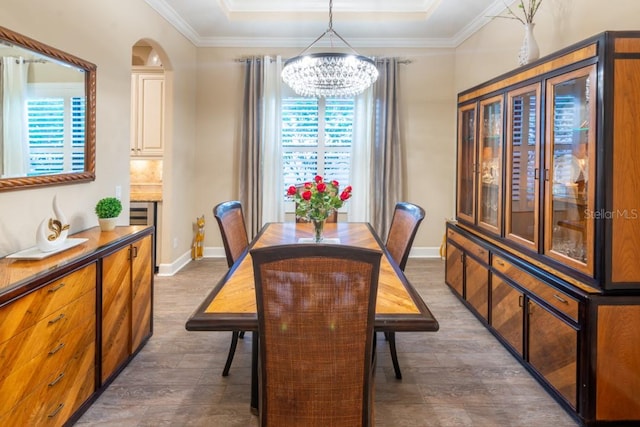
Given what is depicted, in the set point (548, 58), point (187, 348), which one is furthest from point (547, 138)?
point (187, 348)

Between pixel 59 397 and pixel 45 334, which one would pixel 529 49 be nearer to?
pixel 45 334

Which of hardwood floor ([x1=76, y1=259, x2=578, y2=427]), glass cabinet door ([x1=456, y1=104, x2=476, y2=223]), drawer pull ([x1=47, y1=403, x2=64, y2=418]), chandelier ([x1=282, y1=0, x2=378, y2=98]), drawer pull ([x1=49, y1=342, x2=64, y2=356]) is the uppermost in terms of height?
chandelier ([x1=282, y1=0, x2=378, y2=98])

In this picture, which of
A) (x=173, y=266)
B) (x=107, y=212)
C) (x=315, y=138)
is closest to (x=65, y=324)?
(x=107, y=212)

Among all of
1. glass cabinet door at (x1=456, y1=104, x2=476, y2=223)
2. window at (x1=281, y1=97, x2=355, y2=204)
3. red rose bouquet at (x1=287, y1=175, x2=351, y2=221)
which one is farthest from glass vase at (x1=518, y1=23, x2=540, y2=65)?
window at (x1=281, y1=97, x2=355, y2=204)

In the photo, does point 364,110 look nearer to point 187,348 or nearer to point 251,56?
point 251,56

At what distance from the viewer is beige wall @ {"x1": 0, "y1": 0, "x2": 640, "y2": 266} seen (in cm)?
247

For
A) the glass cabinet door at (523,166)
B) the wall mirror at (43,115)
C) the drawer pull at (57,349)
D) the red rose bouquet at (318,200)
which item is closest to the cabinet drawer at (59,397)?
the drawer pull at (57,349)

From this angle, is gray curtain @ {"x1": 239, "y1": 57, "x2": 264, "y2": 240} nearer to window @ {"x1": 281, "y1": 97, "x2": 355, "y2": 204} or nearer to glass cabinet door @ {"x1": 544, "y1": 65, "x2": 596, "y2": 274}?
window @ {"x1": 281, "y1": 97, "x2": 355, "y2": 204}

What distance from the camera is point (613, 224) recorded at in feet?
6.35

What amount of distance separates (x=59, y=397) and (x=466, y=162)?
3634 millimetres

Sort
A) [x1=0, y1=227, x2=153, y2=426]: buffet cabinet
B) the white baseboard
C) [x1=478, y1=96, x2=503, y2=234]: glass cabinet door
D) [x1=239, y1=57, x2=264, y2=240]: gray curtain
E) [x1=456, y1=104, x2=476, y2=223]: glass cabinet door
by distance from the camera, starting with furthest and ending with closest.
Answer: [x1=239, y1=57, x2=264, y2=240]: gray curtain
the white baseboard
[x1=456, y1=104, x2=476, y2=223]: glass cabinet door
[x1=478, y1=96, x2=503, y2=234]: glass cabinet door
[x1=0, y1=227, x2=153, y2=426]: buffet cabinet

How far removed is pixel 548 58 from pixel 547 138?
1.58 feet

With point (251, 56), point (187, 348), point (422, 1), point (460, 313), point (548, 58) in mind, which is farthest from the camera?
point (251, 56)

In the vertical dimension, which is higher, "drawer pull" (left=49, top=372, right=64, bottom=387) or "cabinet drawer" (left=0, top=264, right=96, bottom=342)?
"cabinet drawer" (left=0, top=264, right=96, bottom=342)
